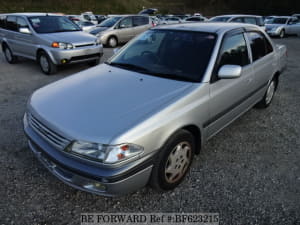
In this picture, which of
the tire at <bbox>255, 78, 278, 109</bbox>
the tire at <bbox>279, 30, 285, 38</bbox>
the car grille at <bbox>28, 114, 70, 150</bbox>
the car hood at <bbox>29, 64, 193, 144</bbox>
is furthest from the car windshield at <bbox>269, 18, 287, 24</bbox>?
the car grille at <bbox>28, 114, 70, 150</bbox>

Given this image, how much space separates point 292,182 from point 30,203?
2.74 meters

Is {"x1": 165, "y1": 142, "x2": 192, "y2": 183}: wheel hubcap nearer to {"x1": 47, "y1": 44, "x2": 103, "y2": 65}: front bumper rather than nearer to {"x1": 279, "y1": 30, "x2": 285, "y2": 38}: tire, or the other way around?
{"x1": 47, "y1": 44, "x2": 103, "y2": 65}: front bumper

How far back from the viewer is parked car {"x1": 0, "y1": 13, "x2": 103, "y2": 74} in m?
6.65

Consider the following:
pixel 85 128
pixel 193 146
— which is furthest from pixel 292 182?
pixel 85 128

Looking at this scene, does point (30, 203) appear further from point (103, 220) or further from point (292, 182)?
point (292, 182)

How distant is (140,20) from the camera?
12.8 m

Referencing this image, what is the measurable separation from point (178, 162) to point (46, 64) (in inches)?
227

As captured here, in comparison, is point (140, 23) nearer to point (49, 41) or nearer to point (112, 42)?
point (112, 42)

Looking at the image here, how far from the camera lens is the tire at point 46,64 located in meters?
6.79

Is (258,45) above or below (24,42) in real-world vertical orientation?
above

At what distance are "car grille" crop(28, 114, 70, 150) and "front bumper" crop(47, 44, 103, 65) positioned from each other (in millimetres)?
4387

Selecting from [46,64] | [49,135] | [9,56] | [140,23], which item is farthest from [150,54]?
[140,23]

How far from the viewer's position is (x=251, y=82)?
11.6 feet

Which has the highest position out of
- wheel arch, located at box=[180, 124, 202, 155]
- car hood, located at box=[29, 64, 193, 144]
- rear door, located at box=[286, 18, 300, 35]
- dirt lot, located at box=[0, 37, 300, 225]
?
car hood, located at box=[29, 64, 193, 144]
